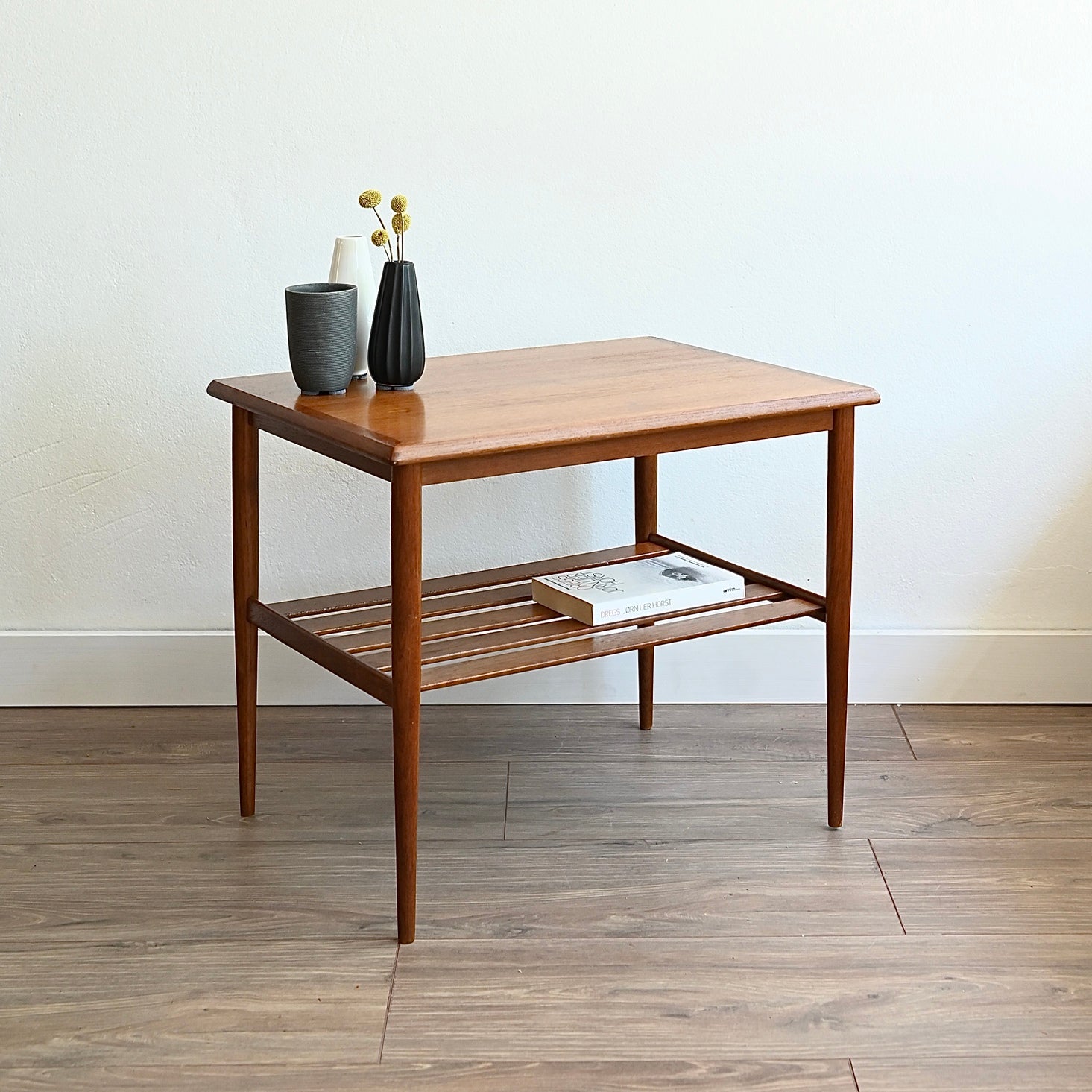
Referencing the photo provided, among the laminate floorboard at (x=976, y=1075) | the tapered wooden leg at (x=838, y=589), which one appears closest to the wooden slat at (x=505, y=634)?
the tapered wooden leg at (x=838, y=589)

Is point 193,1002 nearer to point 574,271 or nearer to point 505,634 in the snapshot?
point 505,634

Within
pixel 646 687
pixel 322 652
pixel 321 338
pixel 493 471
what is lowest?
pixel 646 687

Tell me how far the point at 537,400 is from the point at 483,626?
0.32m

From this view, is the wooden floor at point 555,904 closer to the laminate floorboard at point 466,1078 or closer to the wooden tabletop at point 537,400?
the laminate floorboard at point 466,1078

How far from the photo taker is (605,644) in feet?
5.83

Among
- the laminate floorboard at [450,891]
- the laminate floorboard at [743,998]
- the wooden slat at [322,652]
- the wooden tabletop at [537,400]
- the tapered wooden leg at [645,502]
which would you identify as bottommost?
the laminate floorboard at [743,998]

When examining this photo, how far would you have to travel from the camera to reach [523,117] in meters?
2.25

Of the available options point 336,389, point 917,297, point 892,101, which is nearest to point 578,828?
point 336,389

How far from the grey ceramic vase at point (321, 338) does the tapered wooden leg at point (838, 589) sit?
666mm

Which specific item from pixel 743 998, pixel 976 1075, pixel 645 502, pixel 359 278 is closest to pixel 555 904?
pixel 743 998

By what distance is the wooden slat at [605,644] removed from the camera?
168 cm

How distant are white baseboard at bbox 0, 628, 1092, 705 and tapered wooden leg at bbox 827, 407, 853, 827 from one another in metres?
0.49

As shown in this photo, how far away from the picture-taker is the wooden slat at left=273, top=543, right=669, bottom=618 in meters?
1.91

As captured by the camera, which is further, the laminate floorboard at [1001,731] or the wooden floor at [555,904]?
the laminate floorboard at [1001,731]
